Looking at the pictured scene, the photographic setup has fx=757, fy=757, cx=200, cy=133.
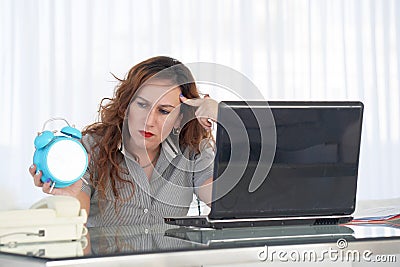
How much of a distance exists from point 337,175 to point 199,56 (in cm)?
187

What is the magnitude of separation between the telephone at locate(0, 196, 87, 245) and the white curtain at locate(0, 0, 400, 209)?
57.1 inches

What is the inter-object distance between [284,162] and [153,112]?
61 centimetres

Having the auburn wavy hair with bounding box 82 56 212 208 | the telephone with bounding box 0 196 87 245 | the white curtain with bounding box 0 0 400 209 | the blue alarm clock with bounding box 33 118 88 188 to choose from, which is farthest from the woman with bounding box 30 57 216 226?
the white curtain with bounding box 0 0 400 209

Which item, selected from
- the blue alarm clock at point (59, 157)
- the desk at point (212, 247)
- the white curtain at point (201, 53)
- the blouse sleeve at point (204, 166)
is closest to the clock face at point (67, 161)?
the blue alarm clock at point (59, 157)

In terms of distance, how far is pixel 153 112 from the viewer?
82.6 inches

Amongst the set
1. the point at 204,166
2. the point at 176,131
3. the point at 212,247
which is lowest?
the point at 212,247

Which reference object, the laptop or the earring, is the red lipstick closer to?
the earring

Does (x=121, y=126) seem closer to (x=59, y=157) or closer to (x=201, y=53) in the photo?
(x=59, y=157)

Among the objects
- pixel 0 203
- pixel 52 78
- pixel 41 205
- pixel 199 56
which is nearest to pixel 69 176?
pixel 41 205

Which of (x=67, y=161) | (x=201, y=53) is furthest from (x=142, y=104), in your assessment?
(x=201, y=53)

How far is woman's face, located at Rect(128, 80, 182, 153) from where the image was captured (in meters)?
2.11

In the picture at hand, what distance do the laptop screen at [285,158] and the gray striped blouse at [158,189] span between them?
0.58 m

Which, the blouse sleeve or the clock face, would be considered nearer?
the clock face

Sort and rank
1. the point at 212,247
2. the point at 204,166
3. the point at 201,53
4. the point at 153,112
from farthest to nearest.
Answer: the point at 201,53
the point at 204,166
the point at 153,112
the point at 212,247
